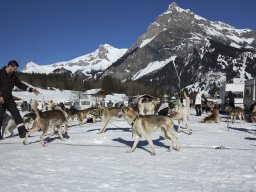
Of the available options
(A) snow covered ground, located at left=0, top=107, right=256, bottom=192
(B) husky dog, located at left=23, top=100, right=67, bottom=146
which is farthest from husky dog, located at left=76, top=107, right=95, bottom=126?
(A) snow covered ground, located at left=0, top=107, right=256, bottom=192

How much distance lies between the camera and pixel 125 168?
7.80m

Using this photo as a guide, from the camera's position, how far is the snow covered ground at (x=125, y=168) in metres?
6.27

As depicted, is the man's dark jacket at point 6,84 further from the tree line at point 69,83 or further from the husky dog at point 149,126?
the tree line at point 69,83

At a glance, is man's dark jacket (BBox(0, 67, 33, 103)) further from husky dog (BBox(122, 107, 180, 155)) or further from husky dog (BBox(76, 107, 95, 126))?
husky dog (BBox(76, 107, 95, 126))

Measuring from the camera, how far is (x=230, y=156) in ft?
30.9

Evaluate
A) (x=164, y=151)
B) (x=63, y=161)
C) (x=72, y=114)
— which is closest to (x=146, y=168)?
(x=63, y=161)

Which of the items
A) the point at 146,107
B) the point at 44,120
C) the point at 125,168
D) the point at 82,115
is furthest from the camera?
the point at 82,115

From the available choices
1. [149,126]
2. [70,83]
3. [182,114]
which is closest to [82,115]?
[182,114]

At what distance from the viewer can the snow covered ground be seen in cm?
627

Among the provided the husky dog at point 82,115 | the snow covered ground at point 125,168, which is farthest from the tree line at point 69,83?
the snow covered ground at point 125,168

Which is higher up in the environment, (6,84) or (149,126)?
(6,84)

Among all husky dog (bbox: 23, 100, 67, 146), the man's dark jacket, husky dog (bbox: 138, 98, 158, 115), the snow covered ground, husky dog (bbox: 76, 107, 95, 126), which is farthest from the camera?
husky dog (bbox: 76, 107, 95, 126)

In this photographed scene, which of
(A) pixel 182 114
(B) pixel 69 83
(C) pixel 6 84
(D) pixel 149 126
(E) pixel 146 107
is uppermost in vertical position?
(B) pixel 69 83

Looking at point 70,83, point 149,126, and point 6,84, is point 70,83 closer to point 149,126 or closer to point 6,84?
point 6,84
